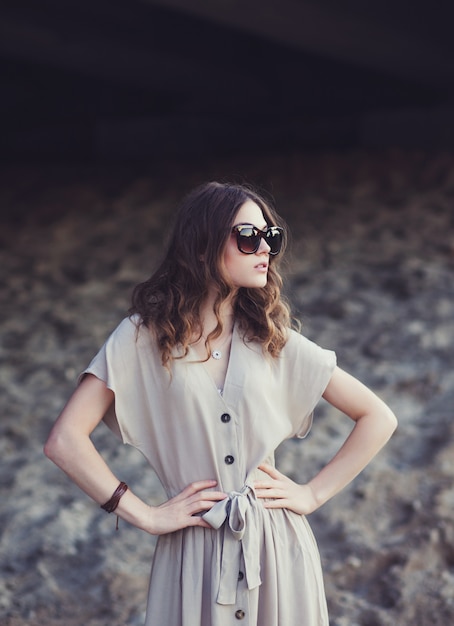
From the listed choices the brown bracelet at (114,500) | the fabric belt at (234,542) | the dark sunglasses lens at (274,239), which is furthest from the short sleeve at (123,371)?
the dark sunglasses lens at (274,239)

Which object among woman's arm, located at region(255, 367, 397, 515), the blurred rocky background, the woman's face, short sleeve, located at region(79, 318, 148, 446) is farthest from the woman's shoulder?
the blurred rocky background

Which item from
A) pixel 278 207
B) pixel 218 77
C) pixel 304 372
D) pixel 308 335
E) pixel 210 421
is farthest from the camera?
pixel 218 77

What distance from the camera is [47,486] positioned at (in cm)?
407

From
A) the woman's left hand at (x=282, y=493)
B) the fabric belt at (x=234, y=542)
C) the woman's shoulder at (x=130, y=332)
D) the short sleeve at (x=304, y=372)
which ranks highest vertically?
the woman's shoulder at (x=130, y=332)

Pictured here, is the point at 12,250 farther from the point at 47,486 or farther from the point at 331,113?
the point at 331,113

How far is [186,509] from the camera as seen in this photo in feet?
5.65

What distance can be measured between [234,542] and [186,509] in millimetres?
125

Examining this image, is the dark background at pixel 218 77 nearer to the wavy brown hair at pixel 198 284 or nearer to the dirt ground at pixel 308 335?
the dirt ground at pixel 308 335

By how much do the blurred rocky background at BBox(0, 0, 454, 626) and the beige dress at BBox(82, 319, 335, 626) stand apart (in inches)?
61.0

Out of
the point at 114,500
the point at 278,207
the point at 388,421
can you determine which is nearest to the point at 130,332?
the point at 114,500

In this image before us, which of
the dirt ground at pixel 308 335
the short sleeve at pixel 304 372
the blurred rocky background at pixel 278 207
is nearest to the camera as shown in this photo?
the short sleeve at pixel 304 372

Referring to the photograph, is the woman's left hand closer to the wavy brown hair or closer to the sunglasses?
the wavy brown hair

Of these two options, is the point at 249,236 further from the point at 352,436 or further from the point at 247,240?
the point at 352,436

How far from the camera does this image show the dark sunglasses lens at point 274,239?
178 centimetres
